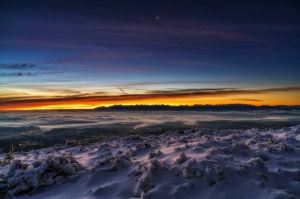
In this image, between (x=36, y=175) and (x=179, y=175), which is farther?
(x=36, y=175)

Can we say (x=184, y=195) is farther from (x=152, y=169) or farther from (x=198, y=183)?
(x=152, y=169)

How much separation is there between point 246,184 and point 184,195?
134cm

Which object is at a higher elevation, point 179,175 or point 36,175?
point 179,175

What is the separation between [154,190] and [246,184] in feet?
6.36

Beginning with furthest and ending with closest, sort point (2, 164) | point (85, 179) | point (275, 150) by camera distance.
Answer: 1. point (2, 164)
2. point (275, 150)
3. point (85, 179)

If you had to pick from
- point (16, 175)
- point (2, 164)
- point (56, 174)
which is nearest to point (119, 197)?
point (56, 174)

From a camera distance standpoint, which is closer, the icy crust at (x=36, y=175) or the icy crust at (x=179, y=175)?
the icy crust at (x=179, y=175)

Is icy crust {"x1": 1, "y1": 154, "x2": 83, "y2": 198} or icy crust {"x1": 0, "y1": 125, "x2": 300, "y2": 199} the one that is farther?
icy crust {"x1": 1, "y1": 154, "x2": 83, "y2": 198}

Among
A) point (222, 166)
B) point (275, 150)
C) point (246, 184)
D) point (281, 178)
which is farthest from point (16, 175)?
point (275, 150)

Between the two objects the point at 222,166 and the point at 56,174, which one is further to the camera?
the point at 56,174

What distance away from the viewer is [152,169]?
7.01m

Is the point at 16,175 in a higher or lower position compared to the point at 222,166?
lower

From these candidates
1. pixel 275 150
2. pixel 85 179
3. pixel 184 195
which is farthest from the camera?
pixel 275 150

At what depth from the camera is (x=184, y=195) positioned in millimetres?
6137
